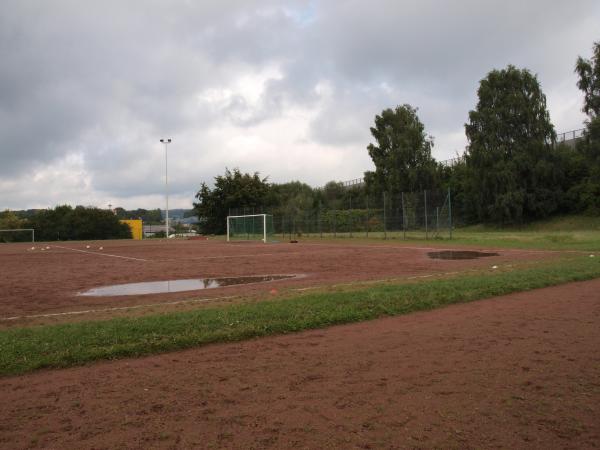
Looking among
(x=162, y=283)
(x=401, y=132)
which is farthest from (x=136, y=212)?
(x=162, y=283)

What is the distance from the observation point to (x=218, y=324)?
6.05 meters

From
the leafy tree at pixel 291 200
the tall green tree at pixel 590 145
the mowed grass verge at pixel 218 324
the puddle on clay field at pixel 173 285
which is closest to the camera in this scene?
the mowed grass verge at pixel 218 324

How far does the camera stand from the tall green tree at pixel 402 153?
55812mm

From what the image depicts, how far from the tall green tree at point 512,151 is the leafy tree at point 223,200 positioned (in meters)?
27.4

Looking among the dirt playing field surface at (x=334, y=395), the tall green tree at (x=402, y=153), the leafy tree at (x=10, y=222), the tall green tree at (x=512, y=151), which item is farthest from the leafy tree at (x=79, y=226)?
the dirt playing field surface at (x=334, y=395)

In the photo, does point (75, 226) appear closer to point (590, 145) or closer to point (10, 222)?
point (10, 222)

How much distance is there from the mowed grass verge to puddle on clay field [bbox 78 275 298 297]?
3322 mm

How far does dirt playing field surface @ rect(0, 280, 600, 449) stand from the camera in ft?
9.82

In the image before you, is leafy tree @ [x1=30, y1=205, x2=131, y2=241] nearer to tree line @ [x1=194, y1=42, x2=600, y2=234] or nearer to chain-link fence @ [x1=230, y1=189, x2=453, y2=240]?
tree line @ [x1=194, y1=42, x2=600, y2=234]

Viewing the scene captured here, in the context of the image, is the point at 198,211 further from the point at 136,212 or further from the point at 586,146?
the point at 136,212

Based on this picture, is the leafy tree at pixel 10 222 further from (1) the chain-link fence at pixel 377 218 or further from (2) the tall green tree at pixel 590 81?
(2) the tall green tree at pixel 590 81

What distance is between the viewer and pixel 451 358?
4.60m

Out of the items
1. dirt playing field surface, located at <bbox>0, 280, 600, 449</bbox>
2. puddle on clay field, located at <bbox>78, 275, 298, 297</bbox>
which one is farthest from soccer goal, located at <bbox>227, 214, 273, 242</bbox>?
dirt playing field surface, located at <bbox>0, 280, 600, 449</bbox>

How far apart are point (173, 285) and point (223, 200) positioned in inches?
1919
